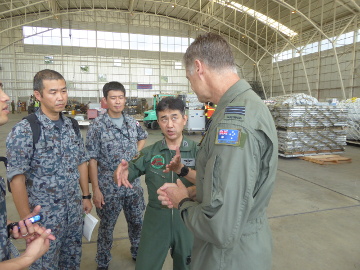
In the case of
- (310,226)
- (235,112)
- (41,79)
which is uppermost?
(41,79)

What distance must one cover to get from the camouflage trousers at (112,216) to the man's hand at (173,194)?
1448 mm

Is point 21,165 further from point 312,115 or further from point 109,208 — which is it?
point 312,115

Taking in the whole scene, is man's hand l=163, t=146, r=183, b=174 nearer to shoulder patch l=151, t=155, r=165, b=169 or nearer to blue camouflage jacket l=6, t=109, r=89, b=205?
shoulder patch l=151, t=155, r=165, b=169

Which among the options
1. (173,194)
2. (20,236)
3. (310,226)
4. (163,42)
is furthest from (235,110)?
(163,42)

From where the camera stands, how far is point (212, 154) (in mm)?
1095

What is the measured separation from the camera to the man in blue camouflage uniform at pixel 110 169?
2684 millimetres

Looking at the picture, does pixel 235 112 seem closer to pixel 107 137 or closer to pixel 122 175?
pixel 122 175

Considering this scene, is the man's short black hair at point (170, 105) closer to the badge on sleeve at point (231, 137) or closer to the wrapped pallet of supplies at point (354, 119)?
the badge on sleeve at point (231, 137)

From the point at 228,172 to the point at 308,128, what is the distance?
8.01 m

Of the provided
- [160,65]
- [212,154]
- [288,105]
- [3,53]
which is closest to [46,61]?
[3,53]

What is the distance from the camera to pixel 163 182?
2133 millimetres

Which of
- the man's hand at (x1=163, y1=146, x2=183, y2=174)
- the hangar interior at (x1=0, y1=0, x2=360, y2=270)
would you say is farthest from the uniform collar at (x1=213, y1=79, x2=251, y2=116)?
the hangar interior at (x1=0, y1=0, x2=360, y2=270)

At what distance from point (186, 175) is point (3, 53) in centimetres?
3216

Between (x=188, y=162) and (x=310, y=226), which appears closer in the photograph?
(x=188, y=162)
